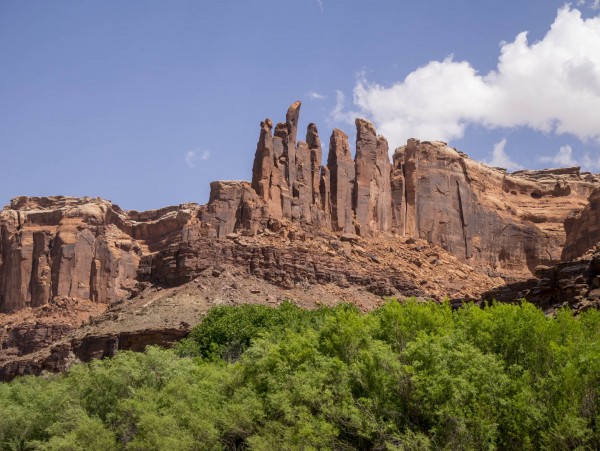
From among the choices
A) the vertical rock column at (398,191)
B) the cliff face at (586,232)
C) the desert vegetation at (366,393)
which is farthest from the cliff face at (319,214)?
the desert vegetation at (366,393)

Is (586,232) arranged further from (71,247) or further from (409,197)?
(71,247)

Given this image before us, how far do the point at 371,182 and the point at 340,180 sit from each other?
511 centimetres

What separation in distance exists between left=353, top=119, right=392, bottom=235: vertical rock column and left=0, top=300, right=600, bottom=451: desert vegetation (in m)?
61.5

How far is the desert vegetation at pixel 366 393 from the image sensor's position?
111ft

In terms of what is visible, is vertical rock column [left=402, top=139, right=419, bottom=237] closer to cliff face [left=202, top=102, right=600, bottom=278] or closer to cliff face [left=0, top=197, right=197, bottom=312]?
cliff face [left=202, top=102, right=600, bottom=278]

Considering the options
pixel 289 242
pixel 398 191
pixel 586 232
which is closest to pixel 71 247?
pixel 289 242

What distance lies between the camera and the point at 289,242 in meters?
100

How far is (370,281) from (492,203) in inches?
1488

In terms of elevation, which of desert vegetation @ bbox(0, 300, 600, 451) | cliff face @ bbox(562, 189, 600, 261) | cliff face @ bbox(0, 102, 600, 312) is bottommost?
desert vegetation @ bbox(0, 300, 600, 451)

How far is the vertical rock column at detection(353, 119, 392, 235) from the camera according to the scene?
376ft

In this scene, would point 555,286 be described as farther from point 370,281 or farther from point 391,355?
point 370,281

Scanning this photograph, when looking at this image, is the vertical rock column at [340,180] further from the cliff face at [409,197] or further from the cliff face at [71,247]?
the cliff face at [71,247]

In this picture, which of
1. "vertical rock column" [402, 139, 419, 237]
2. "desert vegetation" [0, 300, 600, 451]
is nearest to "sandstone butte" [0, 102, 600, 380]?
"vertical rock column" [402, 139, 419, 237]

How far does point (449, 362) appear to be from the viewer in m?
36.9
